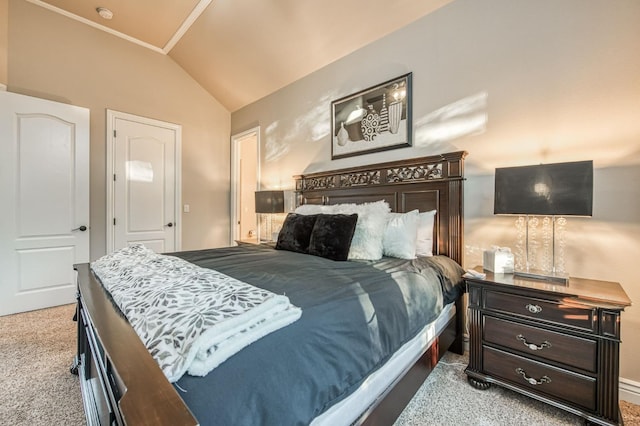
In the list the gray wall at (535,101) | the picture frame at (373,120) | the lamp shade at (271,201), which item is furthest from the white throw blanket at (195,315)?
the lamp shade at (271,201)

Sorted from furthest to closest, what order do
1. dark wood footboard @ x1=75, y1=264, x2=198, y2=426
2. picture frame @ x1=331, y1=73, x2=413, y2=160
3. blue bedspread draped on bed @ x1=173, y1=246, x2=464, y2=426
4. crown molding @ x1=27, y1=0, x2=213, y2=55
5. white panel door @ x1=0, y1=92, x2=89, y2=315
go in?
crown molding @ x1=27, y1=0, x2=213, y2=55, white panel door @ x1=0, y1=92, x2=89, y2=315, picture frame @ x1=331, y1=73, x2=413, y2=160, blue bedspread draped on bed @ x1=173, y1=246, x2=464, y2=426, dark wood footboard @ x1=75, y1=264, x2=198, y2=426

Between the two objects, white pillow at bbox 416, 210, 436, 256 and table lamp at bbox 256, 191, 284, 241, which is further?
table lamp at bbox 256, 191, 284, 241

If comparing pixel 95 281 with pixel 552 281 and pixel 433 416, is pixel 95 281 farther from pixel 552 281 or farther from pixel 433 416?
pixel 552 281

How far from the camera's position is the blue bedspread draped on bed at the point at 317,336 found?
667 mm

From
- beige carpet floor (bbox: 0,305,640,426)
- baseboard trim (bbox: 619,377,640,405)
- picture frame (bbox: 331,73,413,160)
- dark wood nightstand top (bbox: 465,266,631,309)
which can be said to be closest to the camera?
dark wood nightstand top (bbox: 465,266,631,309)

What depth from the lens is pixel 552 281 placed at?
165 centimetres

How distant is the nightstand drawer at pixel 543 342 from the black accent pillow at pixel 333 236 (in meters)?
1.02

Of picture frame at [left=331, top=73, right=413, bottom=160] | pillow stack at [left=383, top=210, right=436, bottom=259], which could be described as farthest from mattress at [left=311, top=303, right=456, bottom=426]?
picture frame at [left=331, top=73, right=413, bottom=160]

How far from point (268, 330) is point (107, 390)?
0.52 m

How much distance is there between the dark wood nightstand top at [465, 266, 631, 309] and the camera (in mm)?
1354

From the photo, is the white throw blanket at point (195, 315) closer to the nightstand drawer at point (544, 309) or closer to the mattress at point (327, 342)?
the mattress at point (327, 342)

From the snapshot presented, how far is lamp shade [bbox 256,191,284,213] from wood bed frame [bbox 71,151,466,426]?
0.91 ft

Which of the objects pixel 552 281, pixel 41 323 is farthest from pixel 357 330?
pixel 41 323

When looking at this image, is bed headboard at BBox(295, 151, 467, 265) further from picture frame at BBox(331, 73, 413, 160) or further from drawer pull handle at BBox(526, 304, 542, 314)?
drawer pull handle at BBox(526, 304, 542, 314)
